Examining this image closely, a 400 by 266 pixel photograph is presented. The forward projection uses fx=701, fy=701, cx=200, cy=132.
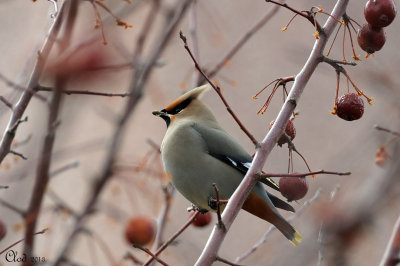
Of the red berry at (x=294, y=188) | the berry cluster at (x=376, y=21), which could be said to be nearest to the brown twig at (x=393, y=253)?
the red berry at (x=294, y=188)

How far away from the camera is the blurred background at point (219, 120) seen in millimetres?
2299

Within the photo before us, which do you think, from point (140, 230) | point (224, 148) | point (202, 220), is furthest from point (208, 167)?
point (140, 230)

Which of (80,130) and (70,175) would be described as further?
(80,130)

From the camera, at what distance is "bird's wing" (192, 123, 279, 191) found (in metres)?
2.76

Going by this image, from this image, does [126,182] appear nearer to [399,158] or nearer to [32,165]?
[32,165]

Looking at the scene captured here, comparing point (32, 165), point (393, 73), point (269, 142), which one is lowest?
point (269, 142)

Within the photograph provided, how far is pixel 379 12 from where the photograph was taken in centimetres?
207

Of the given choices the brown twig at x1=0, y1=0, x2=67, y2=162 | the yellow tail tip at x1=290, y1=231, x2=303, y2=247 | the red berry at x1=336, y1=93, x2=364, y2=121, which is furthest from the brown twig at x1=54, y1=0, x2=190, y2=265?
the red berry at x1=336, y1=93, x2=364, y2=121

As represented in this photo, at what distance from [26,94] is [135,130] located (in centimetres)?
443

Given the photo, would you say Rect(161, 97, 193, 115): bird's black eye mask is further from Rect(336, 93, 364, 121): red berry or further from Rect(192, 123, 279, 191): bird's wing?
Rect(336, 93, 364, 121): red berry

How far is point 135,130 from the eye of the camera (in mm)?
6410

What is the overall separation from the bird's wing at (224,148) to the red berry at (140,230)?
470 millimetres

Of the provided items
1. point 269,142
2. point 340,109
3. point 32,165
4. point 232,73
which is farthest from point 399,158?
point 232,73

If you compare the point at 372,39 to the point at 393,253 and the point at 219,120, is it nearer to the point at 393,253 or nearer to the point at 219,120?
the point at 393,253
